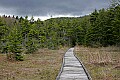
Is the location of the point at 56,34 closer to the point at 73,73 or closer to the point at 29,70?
the point at 29,70

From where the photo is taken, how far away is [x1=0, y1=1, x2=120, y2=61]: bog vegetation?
86.6 feet

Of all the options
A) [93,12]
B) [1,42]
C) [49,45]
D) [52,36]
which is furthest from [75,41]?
[1,42]

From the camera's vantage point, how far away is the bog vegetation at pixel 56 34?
26400 mm

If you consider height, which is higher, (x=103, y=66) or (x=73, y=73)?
(x=73, y=73)

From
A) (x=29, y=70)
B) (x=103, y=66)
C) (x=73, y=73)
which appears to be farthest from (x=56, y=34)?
(x=73, y=73)

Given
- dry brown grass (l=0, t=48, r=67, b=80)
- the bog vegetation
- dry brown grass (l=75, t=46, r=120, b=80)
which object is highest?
the bog vegetation

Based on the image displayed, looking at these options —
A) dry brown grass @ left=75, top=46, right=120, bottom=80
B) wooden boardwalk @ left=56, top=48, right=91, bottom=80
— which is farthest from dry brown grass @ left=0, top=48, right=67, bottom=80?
dry brown grass @ left=75, top=46, right=120, bottom=80

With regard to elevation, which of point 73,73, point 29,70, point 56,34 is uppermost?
point 56,34

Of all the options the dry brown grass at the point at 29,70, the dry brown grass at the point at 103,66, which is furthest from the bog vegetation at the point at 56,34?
the dry brown grass at the point at 103,66

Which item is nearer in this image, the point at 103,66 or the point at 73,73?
the point at 73,73

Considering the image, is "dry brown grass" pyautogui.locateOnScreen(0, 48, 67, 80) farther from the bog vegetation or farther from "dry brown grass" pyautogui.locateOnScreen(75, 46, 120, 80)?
the bog vegetation

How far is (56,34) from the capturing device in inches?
2473

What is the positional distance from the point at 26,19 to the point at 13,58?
49.2 ft

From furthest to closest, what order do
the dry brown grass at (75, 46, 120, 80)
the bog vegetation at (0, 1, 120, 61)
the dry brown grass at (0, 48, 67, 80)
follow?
1. the bog vegetation at (0, 1, 120, 61)
2. the dry brown grass at (0, 48, 67, 80)
3. the dry brown grass at (75, 46, 120, 80)
